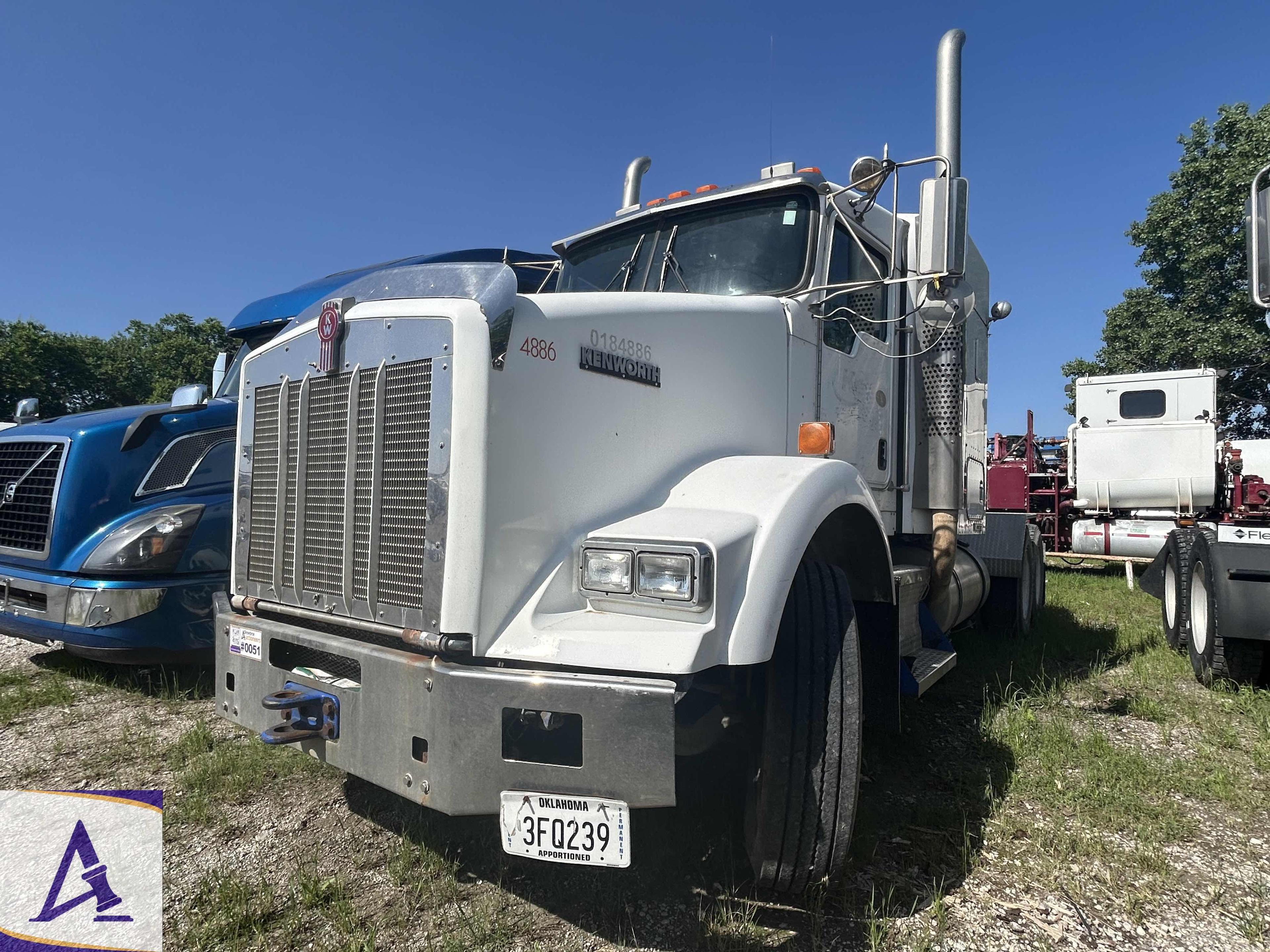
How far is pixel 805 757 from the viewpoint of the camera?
7.80ft

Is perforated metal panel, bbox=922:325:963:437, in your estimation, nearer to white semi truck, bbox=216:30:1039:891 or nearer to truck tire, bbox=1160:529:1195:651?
white semi truck, bbox=216:30:1039:891

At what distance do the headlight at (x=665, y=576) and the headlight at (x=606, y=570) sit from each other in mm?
42

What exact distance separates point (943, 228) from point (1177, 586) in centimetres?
455

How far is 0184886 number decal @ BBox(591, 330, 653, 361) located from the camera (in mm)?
2598

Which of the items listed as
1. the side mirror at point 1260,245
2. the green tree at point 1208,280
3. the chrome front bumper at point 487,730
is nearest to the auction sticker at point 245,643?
the chrome front bumper at point 487,730

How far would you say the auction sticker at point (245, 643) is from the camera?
284cm

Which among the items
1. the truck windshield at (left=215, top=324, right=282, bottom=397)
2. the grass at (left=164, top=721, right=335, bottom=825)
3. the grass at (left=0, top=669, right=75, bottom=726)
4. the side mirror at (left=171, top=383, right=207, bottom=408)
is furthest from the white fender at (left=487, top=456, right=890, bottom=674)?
the truck windshield at (left=215, top=324, right=282, bottom=397)

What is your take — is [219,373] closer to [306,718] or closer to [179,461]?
[179,461]

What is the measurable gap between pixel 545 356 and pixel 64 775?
321 centimetres

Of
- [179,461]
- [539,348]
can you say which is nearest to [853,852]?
[539,348]

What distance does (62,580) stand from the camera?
455 centimetres

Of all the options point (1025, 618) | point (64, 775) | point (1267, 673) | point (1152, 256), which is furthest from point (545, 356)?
point (1152, 256)

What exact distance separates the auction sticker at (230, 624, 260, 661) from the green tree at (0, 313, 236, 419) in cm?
4402

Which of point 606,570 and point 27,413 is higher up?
point 27,413
